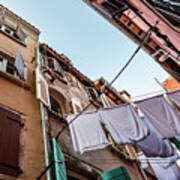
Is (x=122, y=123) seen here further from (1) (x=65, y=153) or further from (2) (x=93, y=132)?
(1) (x=65, y=153)

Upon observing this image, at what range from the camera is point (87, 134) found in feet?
19.4

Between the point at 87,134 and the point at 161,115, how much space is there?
2.70m

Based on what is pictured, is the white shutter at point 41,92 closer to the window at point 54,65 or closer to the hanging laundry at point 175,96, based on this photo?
the window at point 54,65

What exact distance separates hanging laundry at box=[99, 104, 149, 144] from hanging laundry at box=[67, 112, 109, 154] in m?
0.35

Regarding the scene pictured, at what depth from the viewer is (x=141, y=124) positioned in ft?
20.2

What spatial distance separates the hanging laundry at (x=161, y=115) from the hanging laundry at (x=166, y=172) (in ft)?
11.3

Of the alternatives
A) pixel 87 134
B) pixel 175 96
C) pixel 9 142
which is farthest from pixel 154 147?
pixel 9 142

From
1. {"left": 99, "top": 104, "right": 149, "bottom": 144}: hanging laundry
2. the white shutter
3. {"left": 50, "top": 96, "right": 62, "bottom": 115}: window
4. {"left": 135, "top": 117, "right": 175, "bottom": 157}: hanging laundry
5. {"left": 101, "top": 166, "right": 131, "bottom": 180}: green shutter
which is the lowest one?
{"left": 101, "top": 166, "right": 131, "bottom": 180}: green shutter

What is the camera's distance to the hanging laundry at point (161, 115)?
5957 mm

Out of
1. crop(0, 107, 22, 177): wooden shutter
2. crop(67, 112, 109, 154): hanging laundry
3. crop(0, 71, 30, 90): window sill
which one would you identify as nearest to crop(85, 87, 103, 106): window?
crop(67, 112, 109, 154): hanging laundry

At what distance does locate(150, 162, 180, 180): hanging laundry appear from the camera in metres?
8.23

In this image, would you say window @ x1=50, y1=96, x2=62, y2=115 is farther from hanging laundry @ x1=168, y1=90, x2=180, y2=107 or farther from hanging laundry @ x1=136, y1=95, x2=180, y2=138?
hanging laundry @ x1=168, y1=90, x2=180, y2=107

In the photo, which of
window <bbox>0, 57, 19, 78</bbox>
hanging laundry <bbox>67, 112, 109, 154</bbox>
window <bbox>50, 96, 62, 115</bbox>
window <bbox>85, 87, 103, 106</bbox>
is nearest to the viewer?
hanging laundry <bbox>67, 112, 109, 154</bbox>

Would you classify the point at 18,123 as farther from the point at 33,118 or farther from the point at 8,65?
the point at 8,65
